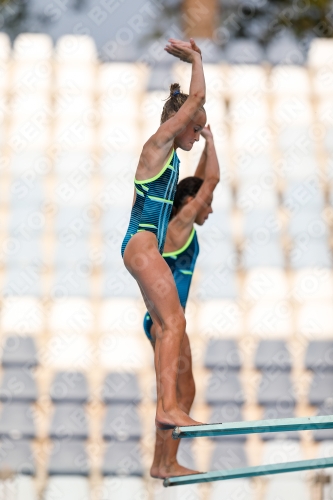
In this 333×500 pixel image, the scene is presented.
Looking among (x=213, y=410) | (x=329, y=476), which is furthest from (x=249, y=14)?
(x=329, y=476)

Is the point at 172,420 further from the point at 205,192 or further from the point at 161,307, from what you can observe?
the point at 205,192

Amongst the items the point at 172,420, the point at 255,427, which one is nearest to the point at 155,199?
the point at 172,420

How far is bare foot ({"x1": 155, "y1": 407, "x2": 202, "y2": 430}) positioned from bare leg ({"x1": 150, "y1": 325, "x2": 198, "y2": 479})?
660 mm

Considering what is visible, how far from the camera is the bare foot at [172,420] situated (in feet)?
8.23

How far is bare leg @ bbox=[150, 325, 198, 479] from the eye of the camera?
10.6 ft

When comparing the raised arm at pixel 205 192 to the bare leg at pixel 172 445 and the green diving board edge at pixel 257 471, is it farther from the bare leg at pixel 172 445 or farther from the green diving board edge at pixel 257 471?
the green diving board edge at pixel 257 471

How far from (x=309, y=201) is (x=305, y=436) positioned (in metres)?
1.78

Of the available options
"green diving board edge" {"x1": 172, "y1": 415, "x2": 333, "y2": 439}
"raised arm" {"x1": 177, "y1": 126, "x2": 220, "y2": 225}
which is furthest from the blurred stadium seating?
"green diving board edge" {"x1": 172, "y1": 415, "x2": 333, "y2": 439}

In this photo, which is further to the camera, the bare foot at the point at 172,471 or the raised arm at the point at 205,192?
the raised arm at the point at 205,192

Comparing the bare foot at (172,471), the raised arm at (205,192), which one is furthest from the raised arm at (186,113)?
the bare foot at (172,471)

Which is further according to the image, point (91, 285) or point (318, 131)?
point (318, 131)

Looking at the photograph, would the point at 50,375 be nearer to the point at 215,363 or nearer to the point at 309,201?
the point at 215,363

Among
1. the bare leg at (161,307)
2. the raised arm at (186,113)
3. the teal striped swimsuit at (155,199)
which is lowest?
the bare leg at (161,307)

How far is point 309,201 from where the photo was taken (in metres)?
5.45
